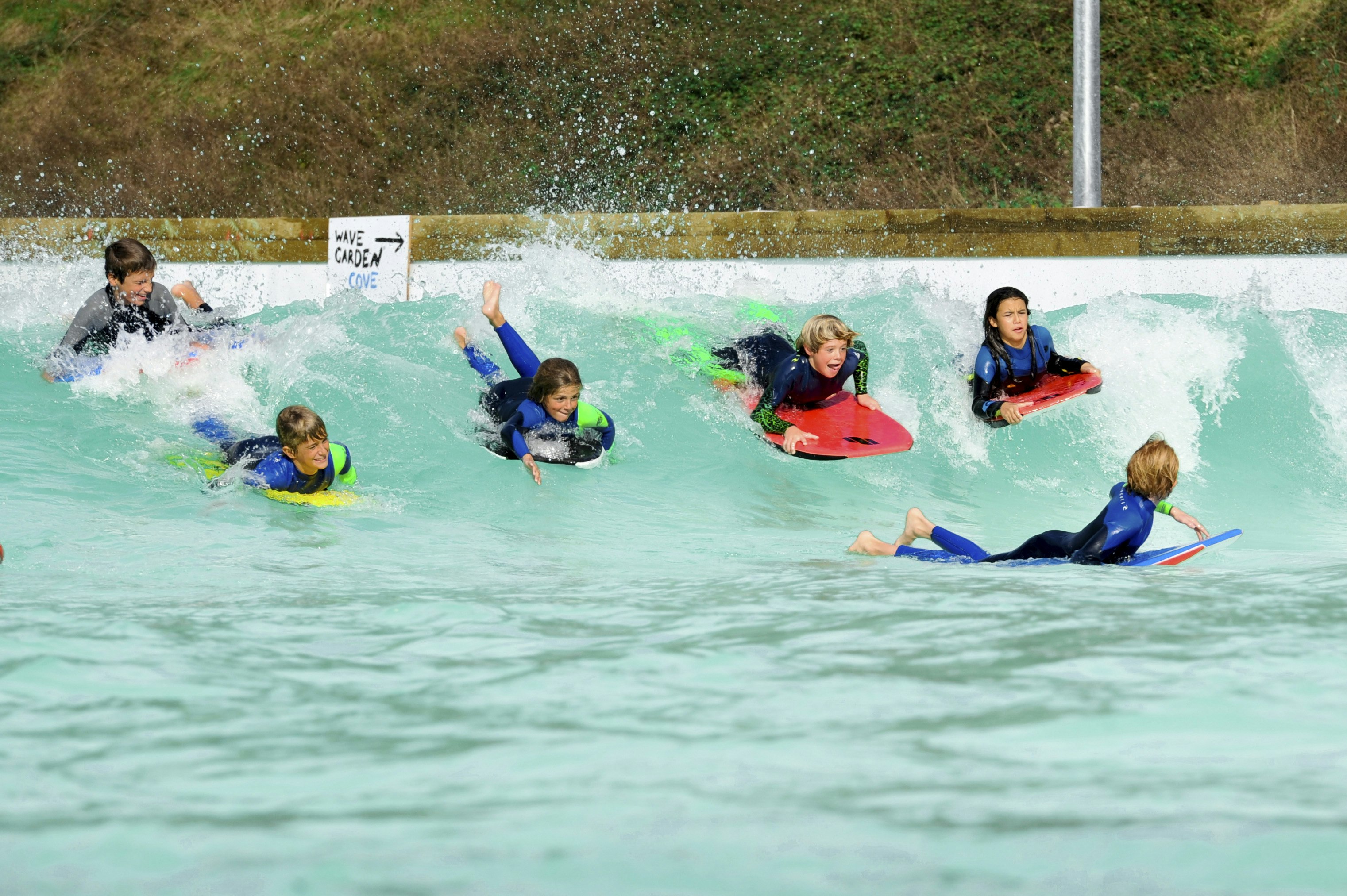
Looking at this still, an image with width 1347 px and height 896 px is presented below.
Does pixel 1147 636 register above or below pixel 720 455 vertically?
below

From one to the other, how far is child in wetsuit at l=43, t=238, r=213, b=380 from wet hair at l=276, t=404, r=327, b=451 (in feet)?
6.76

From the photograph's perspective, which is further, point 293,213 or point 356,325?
point 293,213

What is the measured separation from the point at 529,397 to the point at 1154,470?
308 centimetres

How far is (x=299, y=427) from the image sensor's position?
5758 mm

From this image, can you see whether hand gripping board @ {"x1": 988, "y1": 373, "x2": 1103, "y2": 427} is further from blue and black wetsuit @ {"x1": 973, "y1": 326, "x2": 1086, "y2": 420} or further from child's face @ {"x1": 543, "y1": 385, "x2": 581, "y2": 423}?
child's face @ {"x1": 543, "y1": 385, "x2": 581, "y2": 423}

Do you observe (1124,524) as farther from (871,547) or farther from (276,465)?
(276,465)

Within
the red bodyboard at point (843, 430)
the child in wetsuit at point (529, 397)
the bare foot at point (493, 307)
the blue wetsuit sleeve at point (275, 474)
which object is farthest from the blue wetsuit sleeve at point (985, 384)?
the blue wetsuit sleeve at point (275, 474)

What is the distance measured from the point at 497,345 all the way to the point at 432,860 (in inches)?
248

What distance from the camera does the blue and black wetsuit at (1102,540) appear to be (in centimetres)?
480

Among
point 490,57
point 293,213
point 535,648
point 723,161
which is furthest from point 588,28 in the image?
point 535,648

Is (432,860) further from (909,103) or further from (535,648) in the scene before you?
(909,103)

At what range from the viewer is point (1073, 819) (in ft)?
8.10

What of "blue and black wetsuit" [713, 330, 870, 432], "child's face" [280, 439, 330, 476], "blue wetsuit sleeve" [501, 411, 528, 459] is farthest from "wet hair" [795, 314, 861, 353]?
"child's face" [280, 439, 330, 476]

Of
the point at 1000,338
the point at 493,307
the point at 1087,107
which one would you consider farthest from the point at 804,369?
the point at 1087,107
